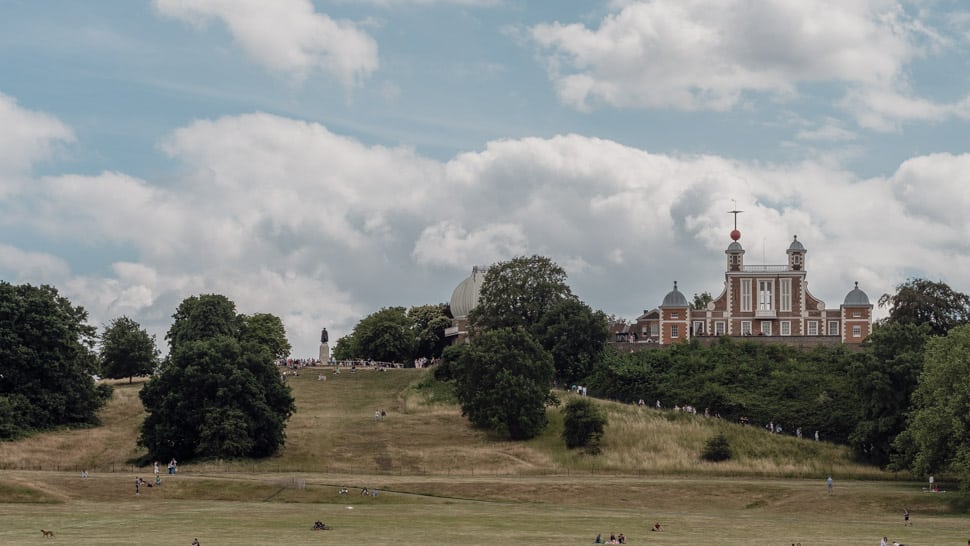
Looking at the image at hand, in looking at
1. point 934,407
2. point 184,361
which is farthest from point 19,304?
point 934,407

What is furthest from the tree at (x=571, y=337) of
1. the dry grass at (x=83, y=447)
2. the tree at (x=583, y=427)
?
the dry grass at (x=83, y=447)

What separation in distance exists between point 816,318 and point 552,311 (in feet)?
101

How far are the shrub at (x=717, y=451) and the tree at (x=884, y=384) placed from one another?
9.13 metres

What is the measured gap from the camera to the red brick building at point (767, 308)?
13388 cm

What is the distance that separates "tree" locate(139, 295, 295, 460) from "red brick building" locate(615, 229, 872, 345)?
48.3 metres

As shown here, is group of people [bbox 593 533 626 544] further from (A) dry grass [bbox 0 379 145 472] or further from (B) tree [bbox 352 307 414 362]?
(B) tree [bbox 352 307 414 362]

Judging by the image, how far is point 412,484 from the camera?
261 feet

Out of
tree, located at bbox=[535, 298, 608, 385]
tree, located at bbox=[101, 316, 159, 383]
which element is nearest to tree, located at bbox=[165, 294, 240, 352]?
tree, located at bbox=[101, 316, 159, 383]

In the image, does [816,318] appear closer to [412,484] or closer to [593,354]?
[593,354]

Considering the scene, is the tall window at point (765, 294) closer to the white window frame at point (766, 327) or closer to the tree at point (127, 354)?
the white window frame at point (766, 327)

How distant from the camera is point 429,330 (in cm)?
17275

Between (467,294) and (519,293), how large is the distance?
46.0 meters

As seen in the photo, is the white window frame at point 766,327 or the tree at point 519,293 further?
the white window frame at point 766,327

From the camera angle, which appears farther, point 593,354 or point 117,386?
point 117,386
